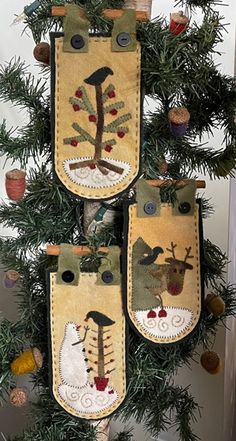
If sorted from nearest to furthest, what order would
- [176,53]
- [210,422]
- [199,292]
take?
[176,53] < [199,292] < [210,422]

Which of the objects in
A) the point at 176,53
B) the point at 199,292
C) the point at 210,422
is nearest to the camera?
the point at 176,53

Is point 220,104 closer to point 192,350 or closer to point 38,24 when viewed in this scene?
point 38,24

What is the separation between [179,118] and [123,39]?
0.13m

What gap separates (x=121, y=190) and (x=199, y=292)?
192 millimetres

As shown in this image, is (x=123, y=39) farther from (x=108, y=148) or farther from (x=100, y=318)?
(x=100, y=318)

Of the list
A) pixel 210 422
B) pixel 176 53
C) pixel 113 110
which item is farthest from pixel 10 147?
pixel 210 422

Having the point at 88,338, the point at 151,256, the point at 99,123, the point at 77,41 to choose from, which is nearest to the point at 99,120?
the point at 99,123

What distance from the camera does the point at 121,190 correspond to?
86 cm

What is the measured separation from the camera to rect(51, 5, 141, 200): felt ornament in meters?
0.83

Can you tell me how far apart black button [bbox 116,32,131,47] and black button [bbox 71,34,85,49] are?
48 mm

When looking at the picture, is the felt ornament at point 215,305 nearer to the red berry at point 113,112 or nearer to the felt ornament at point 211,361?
the felt ornament at point 211,361

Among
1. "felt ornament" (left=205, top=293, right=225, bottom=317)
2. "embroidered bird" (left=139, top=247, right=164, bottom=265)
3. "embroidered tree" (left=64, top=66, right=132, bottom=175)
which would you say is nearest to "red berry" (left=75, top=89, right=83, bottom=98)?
"embroidered tree" (left=64, top=66, right=132, bottom=175)

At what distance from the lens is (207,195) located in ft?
3.94

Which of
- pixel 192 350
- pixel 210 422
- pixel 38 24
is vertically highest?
pixel 38 24
